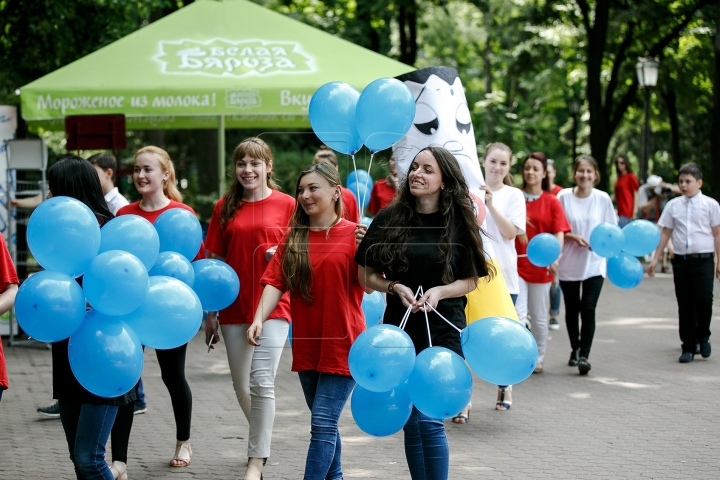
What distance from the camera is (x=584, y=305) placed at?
28.8 ft

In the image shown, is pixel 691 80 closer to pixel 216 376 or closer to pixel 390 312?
pixel 216 376

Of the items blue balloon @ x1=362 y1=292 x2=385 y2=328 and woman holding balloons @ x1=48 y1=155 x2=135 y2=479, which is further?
blue balloon @ x1=362 y1=292 x2=385 y2=328

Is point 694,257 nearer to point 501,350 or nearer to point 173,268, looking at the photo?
point 501,350

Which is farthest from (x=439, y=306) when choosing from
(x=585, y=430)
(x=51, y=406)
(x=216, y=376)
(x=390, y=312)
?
(x=216, y=376)

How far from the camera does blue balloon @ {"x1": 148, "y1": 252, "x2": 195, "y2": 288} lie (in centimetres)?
498

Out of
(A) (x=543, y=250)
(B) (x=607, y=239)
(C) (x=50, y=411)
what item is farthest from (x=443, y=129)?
(C) (x=50, y=411)

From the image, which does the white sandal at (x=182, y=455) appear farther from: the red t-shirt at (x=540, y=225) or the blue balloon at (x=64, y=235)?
the red t-shirt at (x=540, y=225)

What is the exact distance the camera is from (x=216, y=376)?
919 cm

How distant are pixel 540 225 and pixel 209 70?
4.61 m

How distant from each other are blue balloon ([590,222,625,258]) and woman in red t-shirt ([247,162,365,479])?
4436 millimetres

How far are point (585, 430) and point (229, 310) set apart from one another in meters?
2.85

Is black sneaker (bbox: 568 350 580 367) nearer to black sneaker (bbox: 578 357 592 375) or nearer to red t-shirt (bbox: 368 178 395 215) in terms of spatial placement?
black sneaker (bbox: 578 357 592 375)

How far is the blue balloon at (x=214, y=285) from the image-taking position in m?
5.34

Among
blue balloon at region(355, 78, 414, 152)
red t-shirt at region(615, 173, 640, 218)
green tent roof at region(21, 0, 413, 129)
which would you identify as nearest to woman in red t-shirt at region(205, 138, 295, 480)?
blue balloon at region(355, 78, 414, 152)
